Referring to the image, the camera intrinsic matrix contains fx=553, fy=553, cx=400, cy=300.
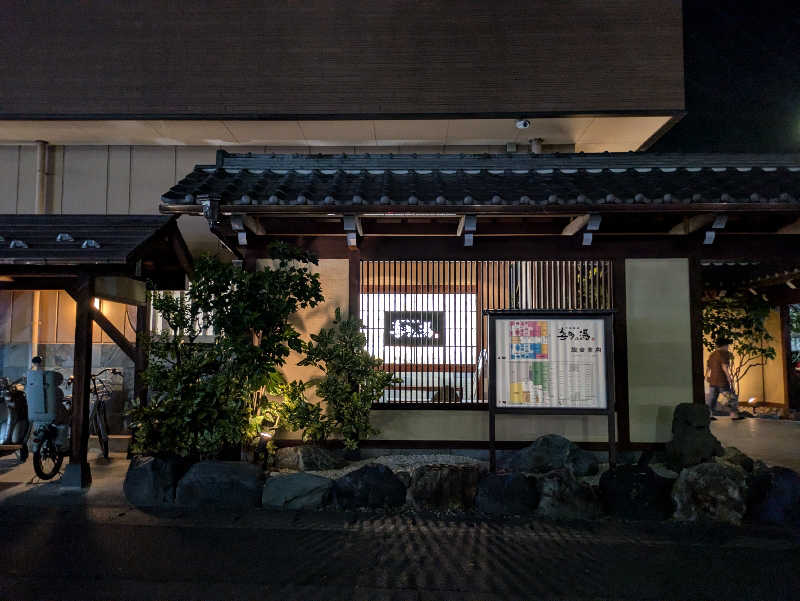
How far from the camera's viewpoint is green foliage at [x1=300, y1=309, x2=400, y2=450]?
7.63 metres

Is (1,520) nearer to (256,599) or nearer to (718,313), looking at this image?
(256,599)

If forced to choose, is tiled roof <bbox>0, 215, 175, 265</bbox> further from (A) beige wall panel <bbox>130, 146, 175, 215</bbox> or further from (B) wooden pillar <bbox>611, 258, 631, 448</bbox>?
(B) wooden pillar <bbox>611, 258, 631, 448</bbox>

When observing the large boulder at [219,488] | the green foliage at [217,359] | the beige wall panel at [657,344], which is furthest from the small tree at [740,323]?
the large boulder at [219,488]

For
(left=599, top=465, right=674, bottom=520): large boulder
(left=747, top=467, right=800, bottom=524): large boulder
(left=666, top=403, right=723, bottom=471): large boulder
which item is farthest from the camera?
(left=666, top=403, right=723, bottom=471): large boulder

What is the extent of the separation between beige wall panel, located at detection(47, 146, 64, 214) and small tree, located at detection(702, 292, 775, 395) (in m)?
14.5

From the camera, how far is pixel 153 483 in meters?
6.63

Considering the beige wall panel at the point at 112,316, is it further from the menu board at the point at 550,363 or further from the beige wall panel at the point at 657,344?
the beige wall panel at the point at 657,344

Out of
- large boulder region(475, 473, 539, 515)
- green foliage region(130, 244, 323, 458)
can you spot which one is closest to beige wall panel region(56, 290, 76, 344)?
green foliage region(130, 244, 323, 458)

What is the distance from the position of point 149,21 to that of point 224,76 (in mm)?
1817

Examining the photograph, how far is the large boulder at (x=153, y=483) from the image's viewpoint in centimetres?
661

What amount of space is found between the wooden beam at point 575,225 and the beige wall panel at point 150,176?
23.4 ft

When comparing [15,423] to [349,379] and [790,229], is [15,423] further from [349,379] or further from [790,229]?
[790,229]

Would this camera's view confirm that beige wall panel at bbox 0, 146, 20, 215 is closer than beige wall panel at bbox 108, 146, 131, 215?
No

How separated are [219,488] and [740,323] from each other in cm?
1322
